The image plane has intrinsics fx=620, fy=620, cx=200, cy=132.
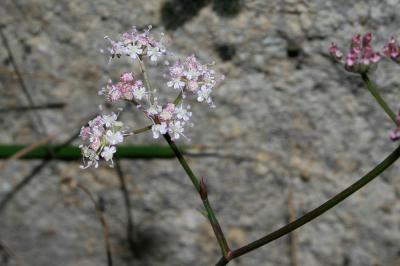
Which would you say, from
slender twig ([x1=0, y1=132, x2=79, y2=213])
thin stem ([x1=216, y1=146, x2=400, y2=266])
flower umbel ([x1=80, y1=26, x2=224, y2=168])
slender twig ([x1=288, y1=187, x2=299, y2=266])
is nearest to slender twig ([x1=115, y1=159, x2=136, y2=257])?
slender twig ([x1=0, y1=132, x2=79, y2=213])

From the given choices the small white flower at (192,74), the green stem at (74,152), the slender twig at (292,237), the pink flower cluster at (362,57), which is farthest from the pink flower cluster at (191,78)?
the slender twig at (292,237)

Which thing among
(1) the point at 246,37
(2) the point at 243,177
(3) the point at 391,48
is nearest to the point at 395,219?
(2) the point at 243,177

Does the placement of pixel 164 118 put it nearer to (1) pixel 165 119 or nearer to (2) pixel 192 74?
(1) pixel 165 119

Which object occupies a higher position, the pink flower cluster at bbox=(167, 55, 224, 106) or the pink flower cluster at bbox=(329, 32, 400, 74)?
the pink flower cluster at bbox=(167, 55, 224, 106)

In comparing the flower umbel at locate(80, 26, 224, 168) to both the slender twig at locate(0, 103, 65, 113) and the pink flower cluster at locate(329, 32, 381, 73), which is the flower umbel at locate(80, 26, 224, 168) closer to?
the pink flower cluster at locate(329, 32, 381, 73)

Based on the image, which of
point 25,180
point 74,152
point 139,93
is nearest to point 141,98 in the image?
point 139,93

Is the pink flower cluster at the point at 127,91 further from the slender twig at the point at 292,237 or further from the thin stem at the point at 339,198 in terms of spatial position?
the slender twig at the point at 292,237
